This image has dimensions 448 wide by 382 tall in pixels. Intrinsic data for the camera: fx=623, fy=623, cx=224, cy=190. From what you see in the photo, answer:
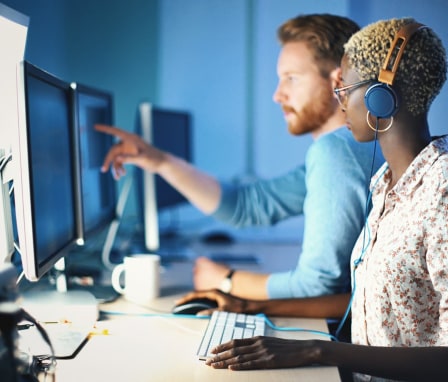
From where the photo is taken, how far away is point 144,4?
2.84 m

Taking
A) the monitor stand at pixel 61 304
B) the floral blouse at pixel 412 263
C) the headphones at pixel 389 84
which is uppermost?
the headphones at pixel 389 84

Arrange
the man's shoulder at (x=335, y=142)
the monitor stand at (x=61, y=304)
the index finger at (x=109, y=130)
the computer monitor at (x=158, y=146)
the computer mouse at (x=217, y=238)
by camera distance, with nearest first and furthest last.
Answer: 1. the monitor stand at (x=61, y=304)
2. the man's shoulder at (x=335, y=142)
3. the index finger at (x=109, y=130)
4. the computer monitor at (x=158, y=146)
5. the computer mouse at (x=217, y=238)

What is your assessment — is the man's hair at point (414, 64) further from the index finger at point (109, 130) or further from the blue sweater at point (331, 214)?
the index finger at point (109, 130)

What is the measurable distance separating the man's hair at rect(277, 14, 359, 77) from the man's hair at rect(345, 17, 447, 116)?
1.67 ft

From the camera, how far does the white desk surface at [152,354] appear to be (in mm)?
1043

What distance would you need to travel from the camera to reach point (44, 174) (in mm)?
1225

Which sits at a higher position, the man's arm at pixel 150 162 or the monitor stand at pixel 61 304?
the man's arm at pixel 150 162

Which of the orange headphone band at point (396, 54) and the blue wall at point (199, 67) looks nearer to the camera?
the orange headphone band at point (396, 54)

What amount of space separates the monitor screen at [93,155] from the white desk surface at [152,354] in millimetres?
303

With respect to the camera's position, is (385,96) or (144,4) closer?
(385,96)

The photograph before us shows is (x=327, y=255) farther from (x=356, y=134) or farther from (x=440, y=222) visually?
(x=440, y=222)

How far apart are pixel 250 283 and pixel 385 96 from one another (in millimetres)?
645

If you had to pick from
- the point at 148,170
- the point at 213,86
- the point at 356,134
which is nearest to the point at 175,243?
the point at 148,170

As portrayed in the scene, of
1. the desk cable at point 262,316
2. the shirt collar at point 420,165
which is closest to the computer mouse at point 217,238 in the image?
the desk cable at point 262,316
